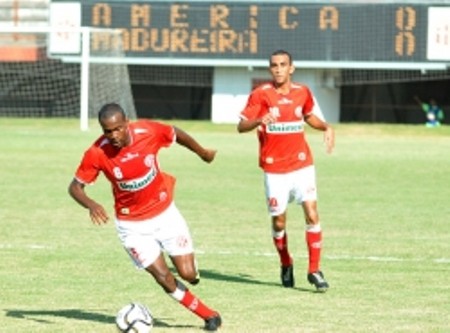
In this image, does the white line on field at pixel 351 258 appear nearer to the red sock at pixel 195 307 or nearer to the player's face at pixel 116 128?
the red sock at pixel 195 307

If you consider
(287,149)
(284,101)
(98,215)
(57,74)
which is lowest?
(57,74)

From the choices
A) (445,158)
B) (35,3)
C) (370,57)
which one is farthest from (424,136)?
(35,3)

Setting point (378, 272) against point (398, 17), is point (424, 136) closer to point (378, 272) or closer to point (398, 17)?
point (398, 17)

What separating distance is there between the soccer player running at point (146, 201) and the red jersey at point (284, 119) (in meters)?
2.57

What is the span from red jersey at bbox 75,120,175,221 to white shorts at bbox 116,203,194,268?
6cm

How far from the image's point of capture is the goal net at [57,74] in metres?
45.5

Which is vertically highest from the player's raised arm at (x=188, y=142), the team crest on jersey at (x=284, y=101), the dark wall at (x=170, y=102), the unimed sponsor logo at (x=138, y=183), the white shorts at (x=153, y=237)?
the team crest on jersey at (x=284, y=101)

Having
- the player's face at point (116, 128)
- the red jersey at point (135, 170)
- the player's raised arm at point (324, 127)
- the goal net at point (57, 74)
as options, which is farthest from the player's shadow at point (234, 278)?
the goal net at point (57, 74)

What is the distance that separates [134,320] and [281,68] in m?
3.63

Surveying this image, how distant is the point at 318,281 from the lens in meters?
12.6

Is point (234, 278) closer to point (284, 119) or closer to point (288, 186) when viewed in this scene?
point (288, 186)

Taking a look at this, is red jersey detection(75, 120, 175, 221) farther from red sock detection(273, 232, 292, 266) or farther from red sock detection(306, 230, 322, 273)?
red sock detection(273, 232, 292, 266)

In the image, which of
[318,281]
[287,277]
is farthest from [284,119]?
[318,281]

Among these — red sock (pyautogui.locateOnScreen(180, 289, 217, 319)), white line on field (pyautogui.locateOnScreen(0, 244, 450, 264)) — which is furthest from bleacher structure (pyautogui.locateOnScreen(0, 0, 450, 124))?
red sock (pyautogui.locateOnScreen(180, 289, 217, 319))
